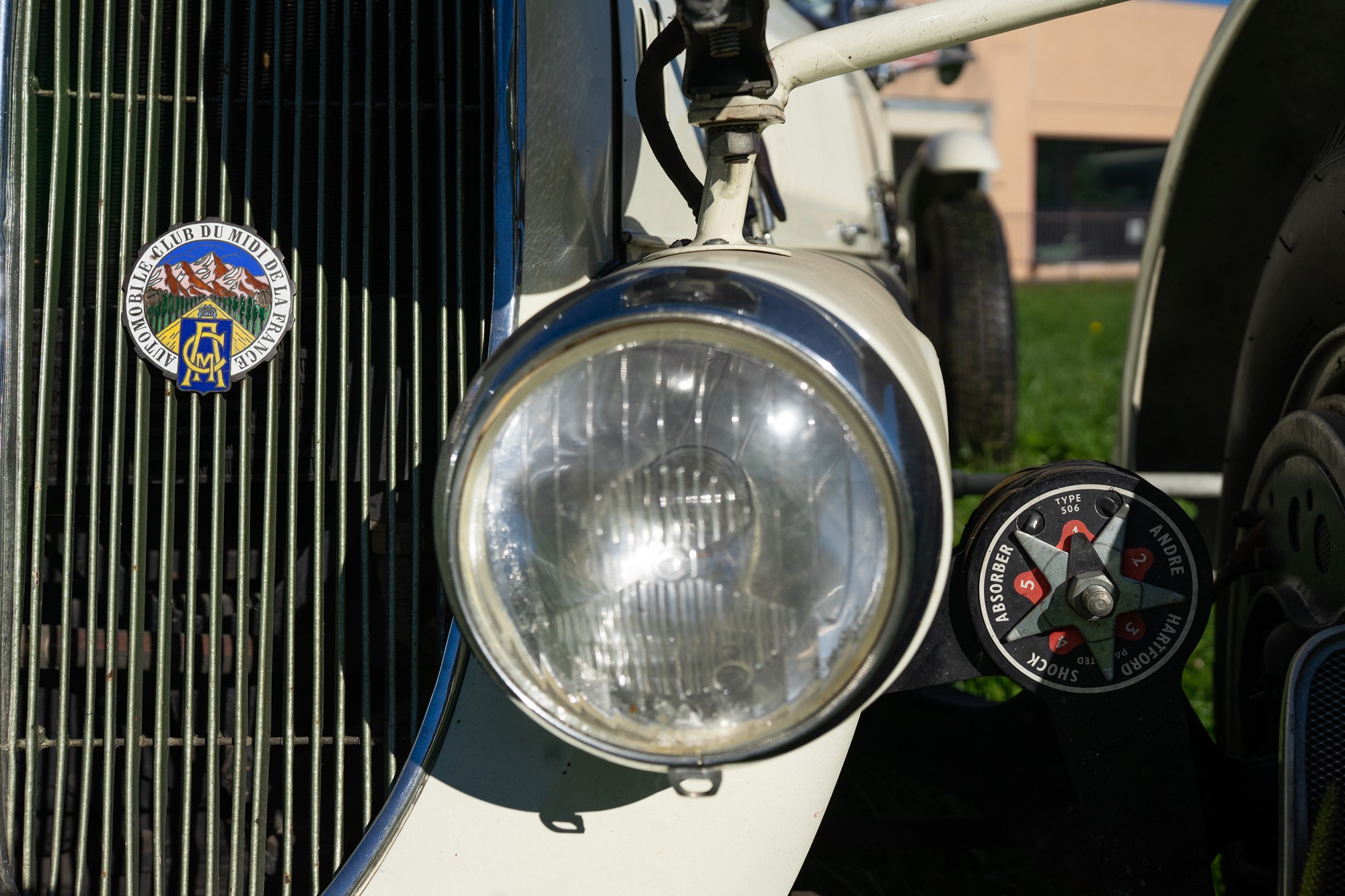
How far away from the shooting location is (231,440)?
1334mm

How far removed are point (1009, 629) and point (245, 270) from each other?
89 centimetres

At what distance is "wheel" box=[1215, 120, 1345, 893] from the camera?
1.26 meters

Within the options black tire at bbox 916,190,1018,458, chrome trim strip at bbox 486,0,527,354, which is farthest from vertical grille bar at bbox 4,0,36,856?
black tire at bbox 916,190,1018,458

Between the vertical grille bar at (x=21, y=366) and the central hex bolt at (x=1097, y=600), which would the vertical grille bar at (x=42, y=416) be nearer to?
the vertical grille bar at (x=21, y=366)

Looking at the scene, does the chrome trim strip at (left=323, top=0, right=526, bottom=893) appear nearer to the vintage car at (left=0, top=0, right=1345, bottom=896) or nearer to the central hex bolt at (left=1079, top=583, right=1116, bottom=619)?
the vintage car at (left=0, top=0, right=1345, bottom=896)

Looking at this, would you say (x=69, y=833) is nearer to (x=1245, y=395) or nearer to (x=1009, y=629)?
(x=1009, y=629)

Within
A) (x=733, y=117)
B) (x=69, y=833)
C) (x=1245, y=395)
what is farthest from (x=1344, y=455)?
(x=69, y=833)

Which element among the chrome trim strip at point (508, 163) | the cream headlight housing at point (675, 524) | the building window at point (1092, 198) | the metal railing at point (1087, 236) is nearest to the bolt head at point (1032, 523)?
the cream headlight housing at point (675, 524)

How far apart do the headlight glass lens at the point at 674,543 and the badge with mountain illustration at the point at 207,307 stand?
465mm

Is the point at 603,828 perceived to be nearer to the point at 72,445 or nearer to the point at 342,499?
the point at 342,499

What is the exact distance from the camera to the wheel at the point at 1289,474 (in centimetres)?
126

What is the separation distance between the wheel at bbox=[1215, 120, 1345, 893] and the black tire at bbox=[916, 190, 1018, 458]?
2.14 m

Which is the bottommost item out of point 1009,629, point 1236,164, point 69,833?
point 69,833

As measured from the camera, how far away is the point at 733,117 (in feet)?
Answer: 3.67
